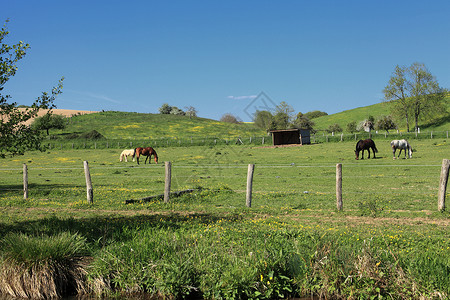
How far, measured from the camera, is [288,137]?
2302 inches

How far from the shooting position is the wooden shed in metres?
57.5

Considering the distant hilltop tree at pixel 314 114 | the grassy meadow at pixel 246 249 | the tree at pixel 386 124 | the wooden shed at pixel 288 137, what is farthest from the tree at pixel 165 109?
the grassy meadow at pixel 246 249

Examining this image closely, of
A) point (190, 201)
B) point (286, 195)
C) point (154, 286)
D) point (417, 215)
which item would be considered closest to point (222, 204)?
point (190, 201)

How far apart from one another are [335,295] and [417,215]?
6.91 meters

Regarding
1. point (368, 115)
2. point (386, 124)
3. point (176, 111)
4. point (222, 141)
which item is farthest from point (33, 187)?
point (176, 111)

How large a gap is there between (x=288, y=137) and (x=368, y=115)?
71.1m

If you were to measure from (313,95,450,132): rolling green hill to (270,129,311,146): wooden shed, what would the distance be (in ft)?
149

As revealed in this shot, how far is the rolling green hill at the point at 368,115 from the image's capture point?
303 ft

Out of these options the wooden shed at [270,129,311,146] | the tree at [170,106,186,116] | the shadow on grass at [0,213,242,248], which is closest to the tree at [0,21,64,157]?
the shadow on grass at [0,213,242,248]

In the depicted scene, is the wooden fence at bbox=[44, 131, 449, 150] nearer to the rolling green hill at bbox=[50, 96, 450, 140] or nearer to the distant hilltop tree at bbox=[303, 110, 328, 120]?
the rolling green hill at bbox=[50, 96, 450, 140]

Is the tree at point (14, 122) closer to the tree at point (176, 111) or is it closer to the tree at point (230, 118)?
the tree at point (230, 118)

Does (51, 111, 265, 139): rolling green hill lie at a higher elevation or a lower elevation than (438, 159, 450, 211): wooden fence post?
higher

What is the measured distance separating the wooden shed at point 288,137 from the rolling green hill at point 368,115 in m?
45.4

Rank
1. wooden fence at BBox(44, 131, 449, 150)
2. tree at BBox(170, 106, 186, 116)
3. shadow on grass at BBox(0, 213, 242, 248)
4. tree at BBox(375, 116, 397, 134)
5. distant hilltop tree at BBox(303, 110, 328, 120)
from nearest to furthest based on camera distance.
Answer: shadow on grass at BBox(0, 213, 242, 248), wooden fence at BBox(44, 131, 449, 150), tree at BBox(375, 116, 397, 134), tree at BBox(170, 106, 186, 116), distant hilltop tree at BBox(303, 110, 328, 120)
